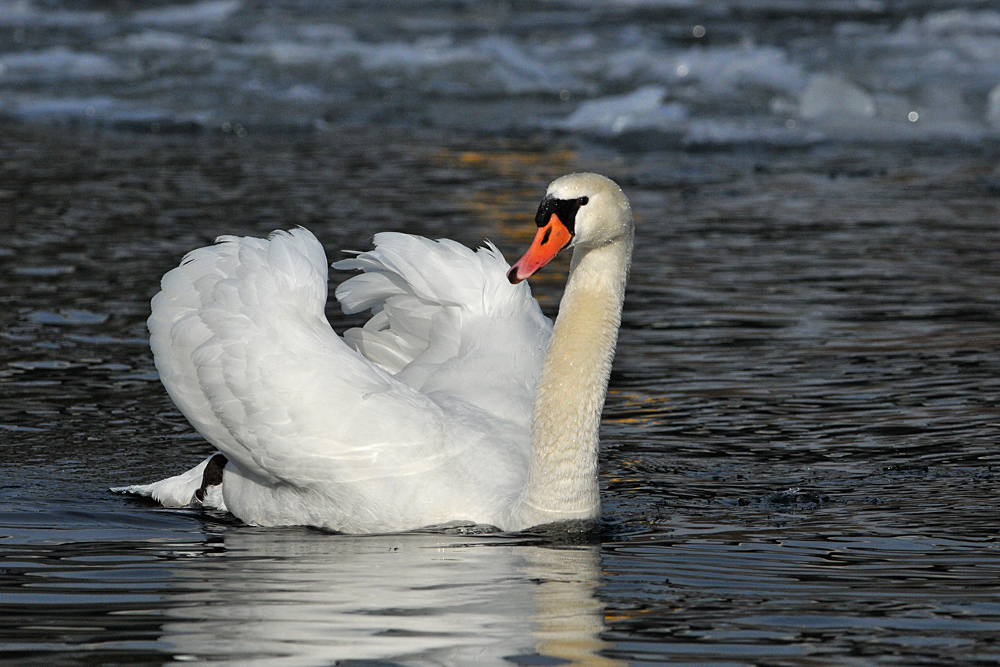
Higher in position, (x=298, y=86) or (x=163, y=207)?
(x=298, y=86)

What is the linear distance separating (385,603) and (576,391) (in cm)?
116

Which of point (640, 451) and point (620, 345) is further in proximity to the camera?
point (620, 345)

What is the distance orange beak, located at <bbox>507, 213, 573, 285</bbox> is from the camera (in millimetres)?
4820

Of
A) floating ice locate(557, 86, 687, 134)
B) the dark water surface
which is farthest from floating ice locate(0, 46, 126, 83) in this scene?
the dark water surface

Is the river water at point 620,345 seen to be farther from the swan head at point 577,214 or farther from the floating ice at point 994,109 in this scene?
the swan head at point 577,214

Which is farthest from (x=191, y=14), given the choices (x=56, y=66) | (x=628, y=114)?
(x=628, y=114)

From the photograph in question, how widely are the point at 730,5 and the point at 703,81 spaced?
29.5 feet

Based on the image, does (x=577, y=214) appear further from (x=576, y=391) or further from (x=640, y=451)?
(x=640, y=451)

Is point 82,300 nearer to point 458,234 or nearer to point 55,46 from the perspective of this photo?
point 458,234

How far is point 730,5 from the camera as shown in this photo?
1075 inches

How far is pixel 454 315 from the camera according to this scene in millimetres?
6477

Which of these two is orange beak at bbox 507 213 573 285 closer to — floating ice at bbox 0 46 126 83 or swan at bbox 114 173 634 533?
swan at bbox 114 173 634 533

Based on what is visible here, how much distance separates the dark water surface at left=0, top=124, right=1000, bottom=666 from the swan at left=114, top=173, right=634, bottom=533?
131 mm

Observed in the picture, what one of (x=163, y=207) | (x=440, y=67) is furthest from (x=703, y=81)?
(x=163, y=207)
